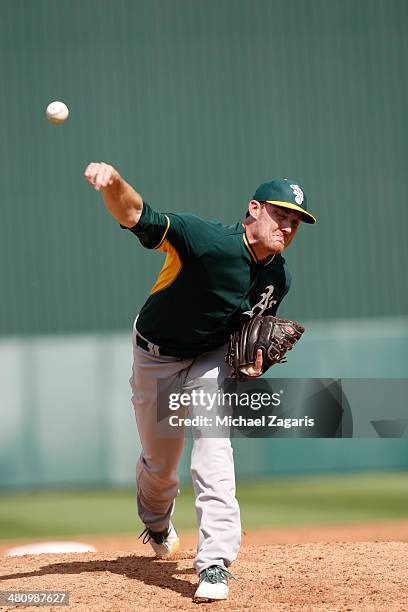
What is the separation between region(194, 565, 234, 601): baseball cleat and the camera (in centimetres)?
395

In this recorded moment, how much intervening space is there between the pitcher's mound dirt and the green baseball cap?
1.63 metres

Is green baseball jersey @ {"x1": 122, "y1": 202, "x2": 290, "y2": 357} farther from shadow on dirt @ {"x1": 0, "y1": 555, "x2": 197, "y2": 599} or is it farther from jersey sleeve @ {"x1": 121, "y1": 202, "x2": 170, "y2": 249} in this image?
shadow on dirt @ {"x1": 0, "y1": 555, "x2": 197, "y2": 599}

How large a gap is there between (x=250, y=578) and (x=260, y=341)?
1.10m

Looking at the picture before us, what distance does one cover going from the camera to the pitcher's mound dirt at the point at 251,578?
400cm

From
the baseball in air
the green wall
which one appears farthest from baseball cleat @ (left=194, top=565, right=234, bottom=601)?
the green wall

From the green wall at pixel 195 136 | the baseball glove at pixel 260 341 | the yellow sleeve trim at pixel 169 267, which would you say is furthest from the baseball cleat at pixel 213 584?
the green wall at pixel 195 136

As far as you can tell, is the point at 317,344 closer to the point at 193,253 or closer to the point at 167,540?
the point at 167,540

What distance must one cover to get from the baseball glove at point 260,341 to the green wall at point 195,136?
694cm

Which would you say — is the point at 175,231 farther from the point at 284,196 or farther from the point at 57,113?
the point at 57,113

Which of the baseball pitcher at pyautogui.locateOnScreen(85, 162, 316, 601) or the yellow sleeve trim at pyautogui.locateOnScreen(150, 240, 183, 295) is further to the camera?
the yellow sleeve trim at pyautogui.locateOnScreen(150, 240, 183, 295)

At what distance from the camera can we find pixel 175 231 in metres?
4.18

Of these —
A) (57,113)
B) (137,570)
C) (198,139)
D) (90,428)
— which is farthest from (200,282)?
(198,139)

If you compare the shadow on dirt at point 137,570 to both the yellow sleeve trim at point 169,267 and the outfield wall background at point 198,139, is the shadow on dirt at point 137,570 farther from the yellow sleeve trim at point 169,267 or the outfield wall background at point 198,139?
the outfield wall background at point 198,139

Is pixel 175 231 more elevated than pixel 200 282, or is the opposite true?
pixel 175 231
